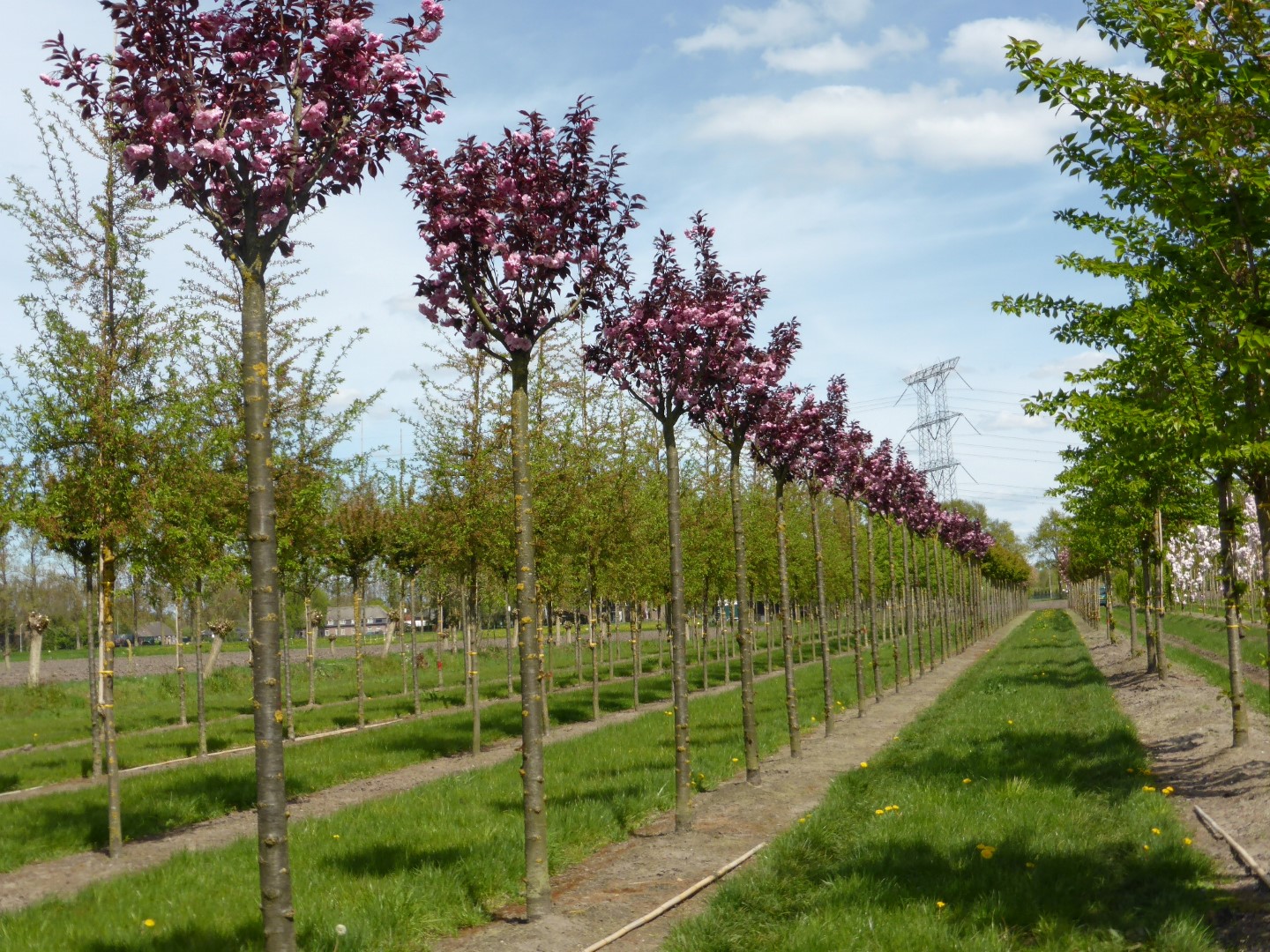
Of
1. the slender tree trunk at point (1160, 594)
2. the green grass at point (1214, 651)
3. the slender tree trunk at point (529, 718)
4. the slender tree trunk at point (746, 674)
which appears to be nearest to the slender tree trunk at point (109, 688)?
the slender tree trunk at point (529, 718)

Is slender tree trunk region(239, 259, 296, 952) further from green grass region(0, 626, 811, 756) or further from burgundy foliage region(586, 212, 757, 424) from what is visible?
green grass region(0, 626, 811, 756)

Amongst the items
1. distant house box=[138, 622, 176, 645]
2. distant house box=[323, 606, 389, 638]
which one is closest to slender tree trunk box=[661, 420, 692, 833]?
distant house box=[138, 622, 176, 645]

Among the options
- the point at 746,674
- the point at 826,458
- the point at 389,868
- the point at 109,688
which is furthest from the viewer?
the point at 826,458

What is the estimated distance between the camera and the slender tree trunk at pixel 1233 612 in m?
13.4

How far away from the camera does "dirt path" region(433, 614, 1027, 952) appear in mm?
7871

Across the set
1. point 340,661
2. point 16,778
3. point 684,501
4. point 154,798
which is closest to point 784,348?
point 154,798

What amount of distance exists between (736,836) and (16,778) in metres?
13.8

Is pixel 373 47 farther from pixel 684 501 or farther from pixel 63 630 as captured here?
pixel 63 630

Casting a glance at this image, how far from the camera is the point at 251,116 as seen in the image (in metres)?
5.99

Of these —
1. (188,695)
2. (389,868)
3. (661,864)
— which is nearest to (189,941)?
(389,868)

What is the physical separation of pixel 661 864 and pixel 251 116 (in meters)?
7.74

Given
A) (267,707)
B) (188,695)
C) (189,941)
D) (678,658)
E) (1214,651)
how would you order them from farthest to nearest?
(1214,651) < (188,695) < (678,658) < (189,941) < (267,707)

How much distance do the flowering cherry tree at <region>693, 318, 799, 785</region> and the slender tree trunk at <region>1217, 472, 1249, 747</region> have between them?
20.1 ft

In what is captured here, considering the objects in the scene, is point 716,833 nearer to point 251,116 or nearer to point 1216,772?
point 1216,772
